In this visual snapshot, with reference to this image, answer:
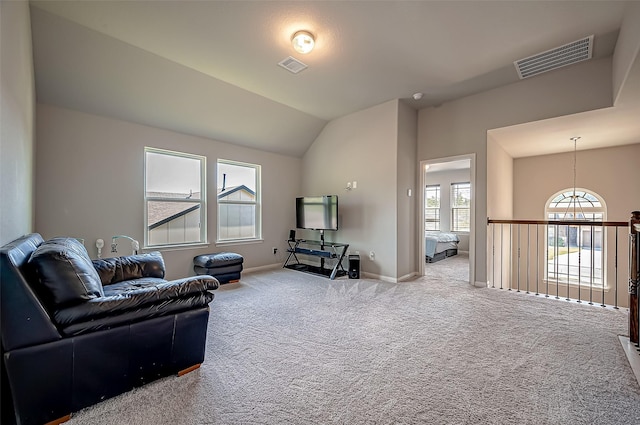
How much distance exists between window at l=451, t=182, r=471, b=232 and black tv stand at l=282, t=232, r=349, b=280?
4.85 meters

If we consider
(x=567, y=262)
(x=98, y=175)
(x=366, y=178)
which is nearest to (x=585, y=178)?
(x=567, y=262)

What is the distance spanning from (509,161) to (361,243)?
3950 mm

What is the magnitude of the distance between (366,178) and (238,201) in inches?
98.5

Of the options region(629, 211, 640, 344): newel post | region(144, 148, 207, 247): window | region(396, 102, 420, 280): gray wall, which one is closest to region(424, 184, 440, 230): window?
region(396, 102, 420, 280): gray wall

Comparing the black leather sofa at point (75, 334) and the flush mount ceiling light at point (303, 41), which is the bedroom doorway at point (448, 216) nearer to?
the flush mount ceiling light at point (303, 41)

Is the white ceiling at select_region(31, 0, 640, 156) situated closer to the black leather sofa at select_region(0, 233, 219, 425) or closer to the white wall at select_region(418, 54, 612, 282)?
the white wall at select_region(418, 54, 612, 282)

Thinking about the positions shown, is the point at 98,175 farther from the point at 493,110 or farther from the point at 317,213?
the point at 493,110

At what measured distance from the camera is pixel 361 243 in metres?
4.94

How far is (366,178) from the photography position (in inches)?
192

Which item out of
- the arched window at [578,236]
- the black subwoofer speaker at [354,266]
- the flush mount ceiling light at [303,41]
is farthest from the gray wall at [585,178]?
the flush mount ceiling light at [303,41]

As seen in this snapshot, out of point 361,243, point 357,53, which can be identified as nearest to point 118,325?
point 357,53

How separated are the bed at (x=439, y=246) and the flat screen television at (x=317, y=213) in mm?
2330

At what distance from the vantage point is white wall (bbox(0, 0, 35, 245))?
1.61 m

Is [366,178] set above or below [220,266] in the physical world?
above
